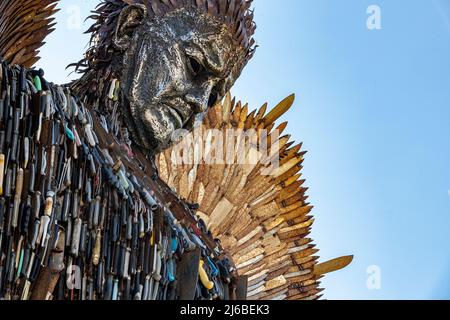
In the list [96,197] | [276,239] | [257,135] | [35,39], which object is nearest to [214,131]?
[257,135]

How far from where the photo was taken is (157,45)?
5051mm

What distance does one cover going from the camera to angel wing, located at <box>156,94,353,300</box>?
20.8ft

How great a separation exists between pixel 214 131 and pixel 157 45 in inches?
59.6

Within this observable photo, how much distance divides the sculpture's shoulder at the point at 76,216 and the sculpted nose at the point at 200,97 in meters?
0.40

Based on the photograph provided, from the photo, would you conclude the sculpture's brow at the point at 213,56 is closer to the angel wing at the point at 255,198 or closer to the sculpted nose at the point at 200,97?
the sculpted nose at the point at 200,97

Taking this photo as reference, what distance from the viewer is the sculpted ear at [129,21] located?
5.11 meters

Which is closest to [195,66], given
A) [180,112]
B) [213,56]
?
[213,56]

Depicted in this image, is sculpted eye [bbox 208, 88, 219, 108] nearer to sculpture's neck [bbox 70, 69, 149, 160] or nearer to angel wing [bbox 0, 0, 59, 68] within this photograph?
sculpture's neck [bbox 70, 69, 149, 160]

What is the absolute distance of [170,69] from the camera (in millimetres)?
4996

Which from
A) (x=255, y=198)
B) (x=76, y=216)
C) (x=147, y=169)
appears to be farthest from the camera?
(x=255, y=198)

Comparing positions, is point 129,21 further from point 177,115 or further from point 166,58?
point 177,115

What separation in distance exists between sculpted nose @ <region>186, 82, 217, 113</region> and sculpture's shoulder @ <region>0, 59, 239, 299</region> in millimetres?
403

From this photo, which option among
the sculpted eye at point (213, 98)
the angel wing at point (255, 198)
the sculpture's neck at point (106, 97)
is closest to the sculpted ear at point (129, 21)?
the sculpture's neck at point (106, 97)

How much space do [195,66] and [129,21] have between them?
32 centimetres
